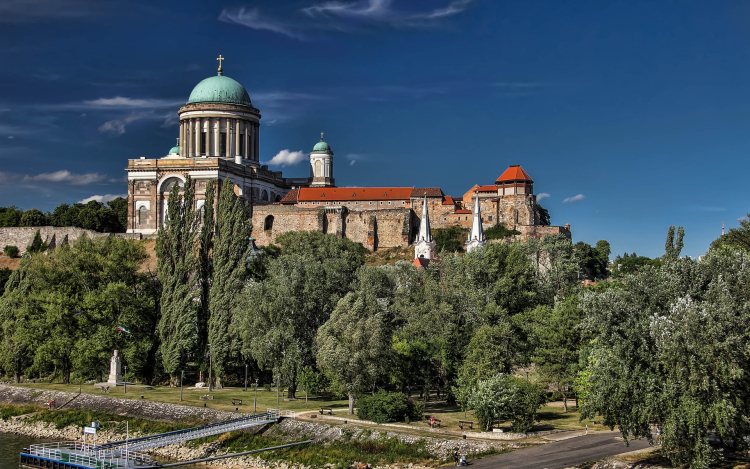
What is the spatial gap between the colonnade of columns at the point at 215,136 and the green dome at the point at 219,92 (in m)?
2.81

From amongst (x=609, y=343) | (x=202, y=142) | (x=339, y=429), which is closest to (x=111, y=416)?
(x=339, y=429)

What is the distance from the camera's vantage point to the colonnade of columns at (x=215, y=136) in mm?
100250

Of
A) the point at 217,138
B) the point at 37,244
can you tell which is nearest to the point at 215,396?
the point at 37,244

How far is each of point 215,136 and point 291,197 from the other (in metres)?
12.5

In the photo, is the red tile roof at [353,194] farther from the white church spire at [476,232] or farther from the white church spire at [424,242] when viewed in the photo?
the white church spire at [476,232]

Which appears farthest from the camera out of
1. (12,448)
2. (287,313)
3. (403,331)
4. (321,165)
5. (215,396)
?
(321,165)

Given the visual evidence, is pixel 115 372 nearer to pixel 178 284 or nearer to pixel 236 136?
pixel 178 284

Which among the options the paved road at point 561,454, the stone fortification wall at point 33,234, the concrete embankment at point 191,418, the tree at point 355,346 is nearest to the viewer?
the paved road at point 561,454

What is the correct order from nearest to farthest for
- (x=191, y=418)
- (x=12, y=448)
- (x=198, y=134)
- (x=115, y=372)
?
(x=12, y=448), (x=191, y=418), (x=115, y=372), (x=198, y=134)

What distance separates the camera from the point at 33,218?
9744cm

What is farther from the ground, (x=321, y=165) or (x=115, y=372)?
(x=321, y=165)

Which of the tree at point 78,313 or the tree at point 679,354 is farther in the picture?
the tree at point 78,313

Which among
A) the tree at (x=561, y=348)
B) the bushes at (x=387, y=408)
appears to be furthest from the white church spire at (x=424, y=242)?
the bushes at (x=387, y=408)

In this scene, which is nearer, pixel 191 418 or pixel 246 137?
pixel 191 418
